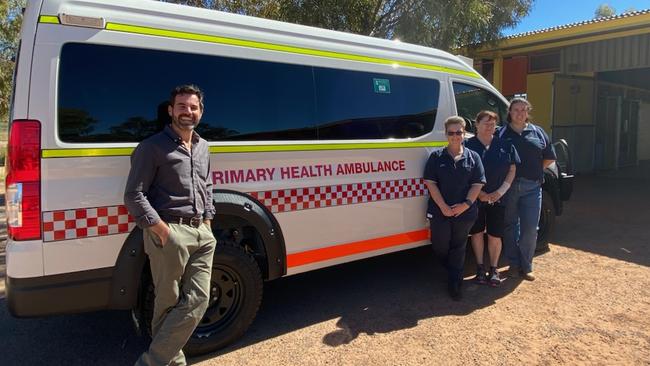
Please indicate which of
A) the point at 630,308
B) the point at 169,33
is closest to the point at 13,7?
the point at 169,33

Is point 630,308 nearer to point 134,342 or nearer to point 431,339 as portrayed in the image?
point 431,339

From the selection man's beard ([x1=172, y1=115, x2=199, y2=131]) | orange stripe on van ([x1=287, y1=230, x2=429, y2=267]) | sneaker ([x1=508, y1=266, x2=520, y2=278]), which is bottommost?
sneaker ([x1=508, y1=266, x2=520, y2=278])

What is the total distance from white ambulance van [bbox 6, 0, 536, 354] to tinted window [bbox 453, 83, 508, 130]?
7.0 inches

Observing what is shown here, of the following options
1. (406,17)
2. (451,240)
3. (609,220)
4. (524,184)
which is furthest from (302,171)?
(406,17)

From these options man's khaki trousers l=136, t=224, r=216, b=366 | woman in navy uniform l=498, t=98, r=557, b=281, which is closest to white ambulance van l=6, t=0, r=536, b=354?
man's khaki trousers l=136, t=224, r=216, b=366

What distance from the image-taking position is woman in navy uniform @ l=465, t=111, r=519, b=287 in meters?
4.39

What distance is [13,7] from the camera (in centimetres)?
1391

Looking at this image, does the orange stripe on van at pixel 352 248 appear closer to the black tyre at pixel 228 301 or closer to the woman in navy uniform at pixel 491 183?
the black tyre at pixel 228 301

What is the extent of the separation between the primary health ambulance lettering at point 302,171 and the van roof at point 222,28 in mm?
857

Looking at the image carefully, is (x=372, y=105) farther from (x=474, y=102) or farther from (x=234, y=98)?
(x=474, y=102)

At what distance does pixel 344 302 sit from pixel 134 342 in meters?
1.72

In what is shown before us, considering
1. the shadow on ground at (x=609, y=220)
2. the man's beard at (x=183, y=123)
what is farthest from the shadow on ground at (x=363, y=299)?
the shadow on ground at (x=609, y=220)

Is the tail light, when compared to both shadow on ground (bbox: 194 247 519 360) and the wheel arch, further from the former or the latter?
shadow on ground (bbox: 194 247 519 360)

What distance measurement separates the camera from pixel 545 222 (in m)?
5.52
